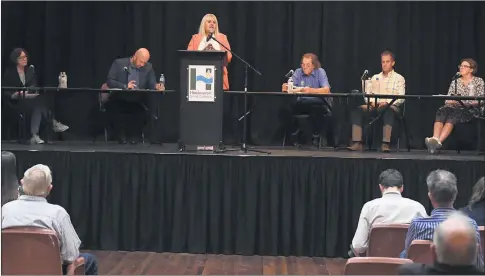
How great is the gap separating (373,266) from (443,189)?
Result: 80cm

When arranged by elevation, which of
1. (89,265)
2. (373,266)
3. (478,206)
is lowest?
(89,265)

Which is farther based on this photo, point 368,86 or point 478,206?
point 368,86

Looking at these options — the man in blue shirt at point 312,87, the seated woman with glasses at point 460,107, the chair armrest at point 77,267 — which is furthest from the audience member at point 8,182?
the seated woman with glasses at point 460,107

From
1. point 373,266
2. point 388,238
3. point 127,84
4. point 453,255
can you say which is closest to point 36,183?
point 373,266

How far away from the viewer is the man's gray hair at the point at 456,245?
245cm

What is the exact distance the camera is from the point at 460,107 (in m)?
6.81

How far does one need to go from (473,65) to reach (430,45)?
1363mm

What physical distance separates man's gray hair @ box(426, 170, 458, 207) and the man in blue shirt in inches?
132

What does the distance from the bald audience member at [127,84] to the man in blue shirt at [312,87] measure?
4.93ft

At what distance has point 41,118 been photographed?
7.14m

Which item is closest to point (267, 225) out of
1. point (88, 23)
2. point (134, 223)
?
point (134, 223)

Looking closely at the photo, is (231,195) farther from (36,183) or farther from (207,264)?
(36,183)

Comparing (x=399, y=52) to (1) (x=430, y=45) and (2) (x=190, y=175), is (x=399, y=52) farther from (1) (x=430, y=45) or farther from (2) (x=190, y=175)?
(2) (x=190, y=175)

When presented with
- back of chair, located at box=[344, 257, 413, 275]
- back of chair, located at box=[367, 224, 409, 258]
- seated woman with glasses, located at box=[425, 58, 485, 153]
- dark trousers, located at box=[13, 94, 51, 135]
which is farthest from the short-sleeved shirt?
back of chair, located at box=[344, 257, 413, 275]
